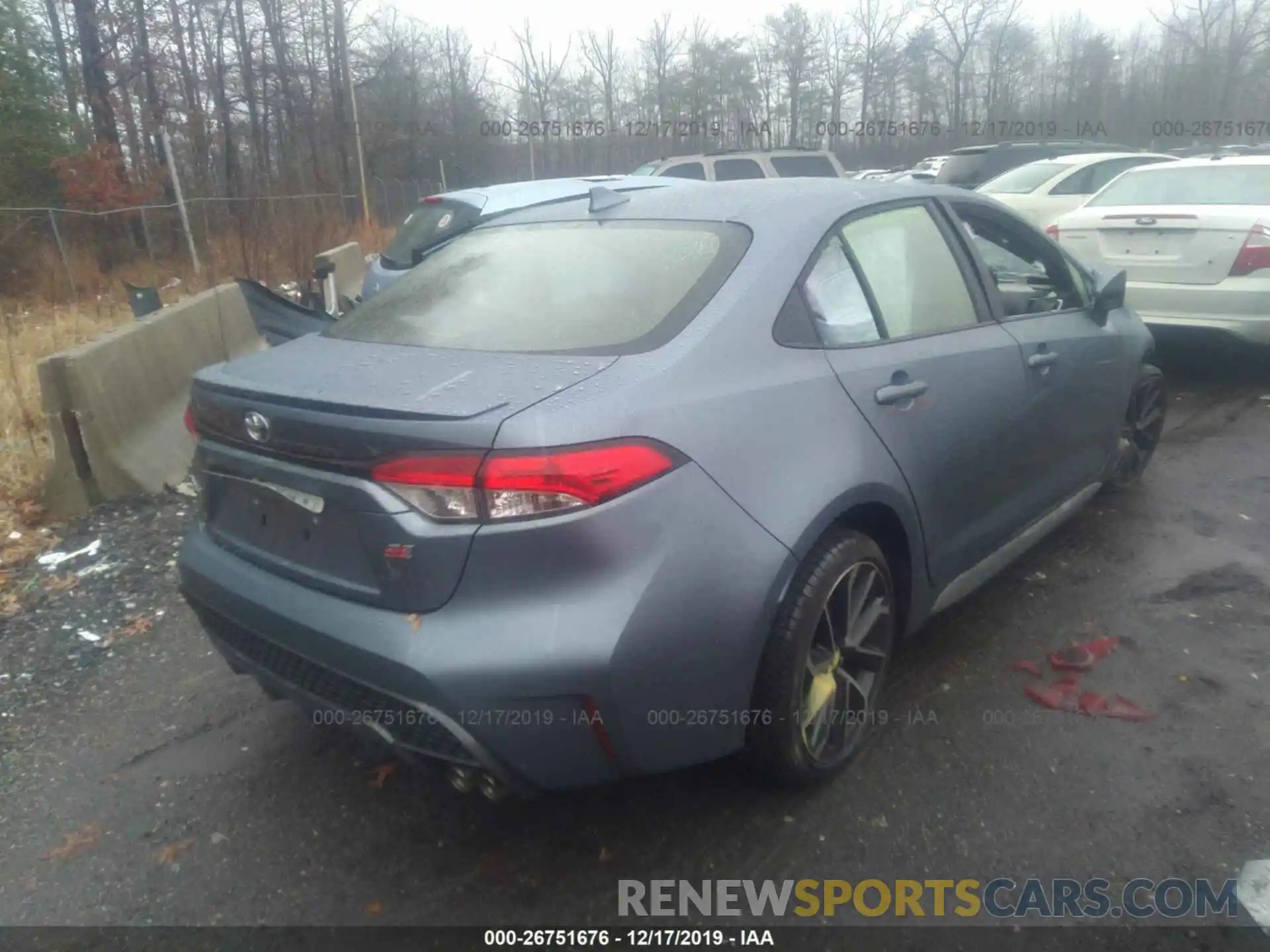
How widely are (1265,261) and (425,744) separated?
6175mm

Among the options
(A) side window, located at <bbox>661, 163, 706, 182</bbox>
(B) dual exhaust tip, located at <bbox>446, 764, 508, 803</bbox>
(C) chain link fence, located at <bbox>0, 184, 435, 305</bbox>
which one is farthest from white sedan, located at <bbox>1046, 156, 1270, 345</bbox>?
(C) chain link fence, located at <bbox>0, 184, 435, 305</bbox>

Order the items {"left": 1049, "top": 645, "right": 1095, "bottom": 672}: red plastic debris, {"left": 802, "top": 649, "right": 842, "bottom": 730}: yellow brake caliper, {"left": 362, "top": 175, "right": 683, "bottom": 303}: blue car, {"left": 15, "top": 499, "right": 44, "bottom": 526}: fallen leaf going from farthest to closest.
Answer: {"left": 362, "top": 175, "right": 683, "bottom": 303}: blue car
{"left": 15, "top": 499, "right": 44, "bottom": 526}: fallen leaf
{"left": 1049, "top": 645, "right": 1095, "bottom": 672}: red plastic debris
{"left": 802, "top": 649, "right": 842, "bottom": 730}: yellow brake caliper

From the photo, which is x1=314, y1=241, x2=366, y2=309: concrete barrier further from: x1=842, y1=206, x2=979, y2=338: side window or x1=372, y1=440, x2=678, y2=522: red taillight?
x1=372, y1=440, x2=678, y2=522: red taillight

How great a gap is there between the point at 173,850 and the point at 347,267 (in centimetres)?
1177

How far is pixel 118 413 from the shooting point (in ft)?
17.1

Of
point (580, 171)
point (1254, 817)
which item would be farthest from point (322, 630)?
point (580, 171)

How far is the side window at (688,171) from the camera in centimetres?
1344

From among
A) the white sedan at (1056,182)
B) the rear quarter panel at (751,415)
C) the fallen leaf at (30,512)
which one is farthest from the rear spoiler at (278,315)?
the white sedan at (1056,182)

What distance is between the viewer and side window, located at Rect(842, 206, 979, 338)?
10.0 ft

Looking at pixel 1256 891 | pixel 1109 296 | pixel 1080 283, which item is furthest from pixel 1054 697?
pixel 1080 283

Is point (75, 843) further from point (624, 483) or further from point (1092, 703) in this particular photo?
point (1092, 703)

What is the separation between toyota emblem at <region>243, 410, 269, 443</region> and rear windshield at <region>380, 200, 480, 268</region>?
209 inches

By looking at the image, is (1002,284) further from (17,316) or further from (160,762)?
(17,316)

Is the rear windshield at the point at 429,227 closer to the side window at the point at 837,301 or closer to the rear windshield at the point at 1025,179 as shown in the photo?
the side window at the point at 837,301
